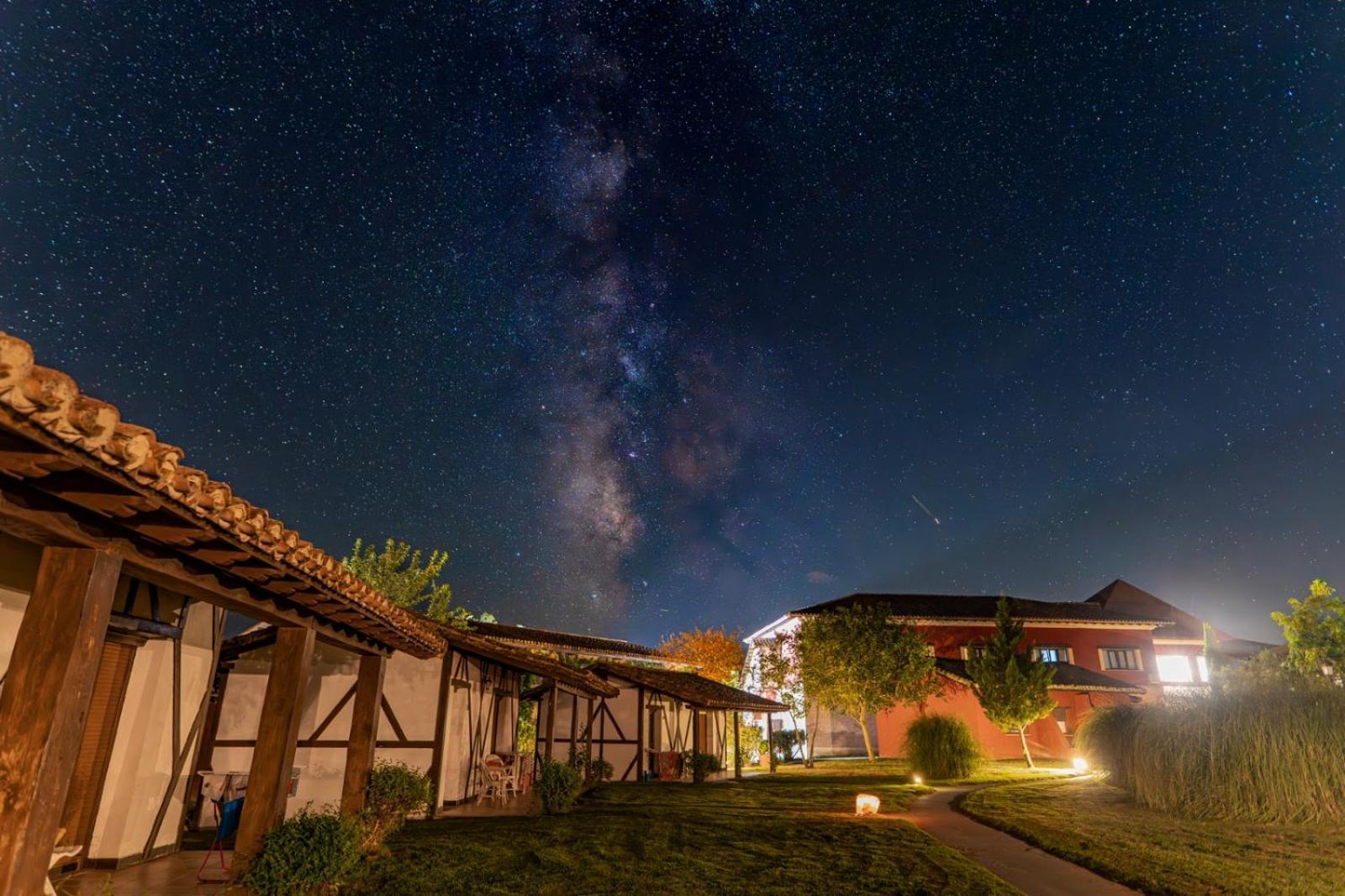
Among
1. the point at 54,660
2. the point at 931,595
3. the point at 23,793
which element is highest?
the point at 931,595

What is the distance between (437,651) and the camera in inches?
422

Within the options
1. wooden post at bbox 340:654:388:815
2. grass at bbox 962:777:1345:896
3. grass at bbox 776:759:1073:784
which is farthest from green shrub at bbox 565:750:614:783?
wooden post at bbox 340:654:388:815

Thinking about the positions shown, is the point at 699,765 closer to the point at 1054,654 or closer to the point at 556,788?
the point at 556,788

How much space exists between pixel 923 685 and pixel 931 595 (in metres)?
16.7

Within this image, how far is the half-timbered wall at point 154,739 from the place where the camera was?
8.27 m

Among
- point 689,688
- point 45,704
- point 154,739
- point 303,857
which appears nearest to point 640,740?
point 689,688

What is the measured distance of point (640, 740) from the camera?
23172 millimetres

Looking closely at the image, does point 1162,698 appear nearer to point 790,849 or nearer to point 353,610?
point 790,849

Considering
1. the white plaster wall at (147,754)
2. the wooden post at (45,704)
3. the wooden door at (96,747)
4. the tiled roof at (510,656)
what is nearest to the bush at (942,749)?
the tiled roof at (510,656)

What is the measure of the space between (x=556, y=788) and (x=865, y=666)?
20.4 meters

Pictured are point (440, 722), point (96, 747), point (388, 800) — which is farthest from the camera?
point (440, 722)

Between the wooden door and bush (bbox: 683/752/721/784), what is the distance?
63.0 feet

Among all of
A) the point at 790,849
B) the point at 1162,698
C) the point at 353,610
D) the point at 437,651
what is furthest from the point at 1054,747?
the point at 353,610

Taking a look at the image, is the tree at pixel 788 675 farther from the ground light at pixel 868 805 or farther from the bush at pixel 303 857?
the bush at pixel 303 857
